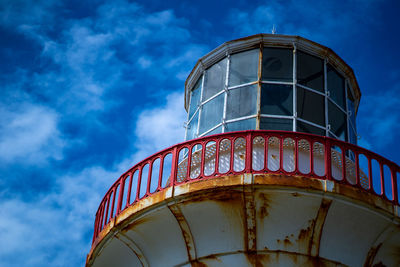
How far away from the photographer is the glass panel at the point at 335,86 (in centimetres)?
1677

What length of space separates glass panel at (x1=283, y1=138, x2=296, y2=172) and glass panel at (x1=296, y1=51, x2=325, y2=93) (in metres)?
2.23

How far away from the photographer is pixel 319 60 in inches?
666

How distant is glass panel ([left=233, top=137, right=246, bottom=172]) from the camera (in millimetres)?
14438

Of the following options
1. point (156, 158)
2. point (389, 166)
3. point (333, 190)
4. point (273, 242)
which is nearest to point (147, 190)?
point (156, 158)

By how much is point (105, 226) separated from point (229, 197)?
9.10 ft

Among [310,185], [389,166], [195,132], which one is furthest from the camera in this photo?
[195,132]

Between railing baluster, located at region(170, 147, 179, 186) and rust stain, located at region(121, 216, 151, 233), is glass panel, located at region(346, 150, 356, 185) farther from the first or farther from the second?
rust stain, located at region(121, 216, 151, 233)

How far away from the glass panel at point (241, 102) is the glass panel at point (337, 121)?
5.59 feet

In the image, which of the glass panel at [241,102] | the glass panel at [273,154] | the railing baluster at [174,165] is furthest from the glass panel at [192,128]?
the railing baluster at [174,165]

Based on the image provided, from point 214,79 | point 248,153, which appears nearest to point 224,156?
point 248,153

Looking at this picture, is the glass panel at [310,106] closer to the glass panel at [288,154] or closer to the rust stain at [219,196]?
the glass panel at [288,154]

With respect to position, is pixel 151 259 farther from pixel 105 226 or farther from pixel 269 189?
pixel 269 189

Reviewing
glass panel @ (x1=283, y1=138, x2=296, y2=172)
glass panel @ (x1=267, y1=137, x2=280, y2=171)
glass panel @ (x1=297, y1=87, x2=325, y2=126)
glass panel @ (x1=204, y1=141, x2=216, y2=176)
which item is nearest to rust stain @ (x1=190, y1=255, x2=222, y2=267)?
glass panel @ (x1=204, y1=141, x2=216, y2=176)

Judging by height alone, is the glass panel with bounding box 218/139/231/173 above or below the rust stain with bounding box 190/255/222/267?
above
